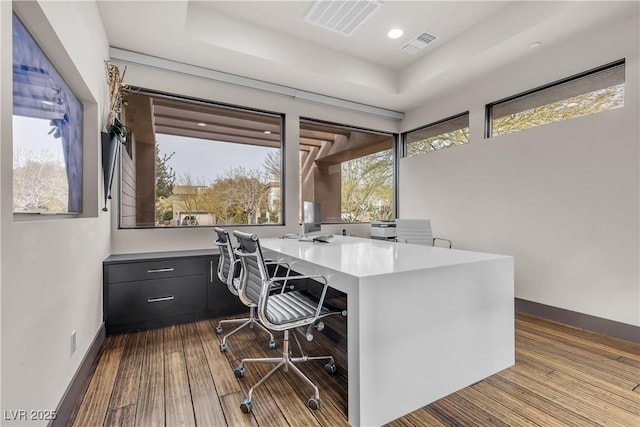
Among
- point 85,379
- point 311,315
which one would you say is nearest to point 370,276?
point 311,315

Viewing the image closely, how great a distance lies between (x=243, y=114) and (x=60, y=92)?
2.39 meters

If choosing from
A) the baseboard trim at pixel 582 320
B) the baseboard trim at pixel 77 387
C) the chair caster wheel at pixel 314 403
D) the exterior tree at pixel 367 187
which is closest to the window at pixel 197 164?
the exterior tree at pixel 367 187

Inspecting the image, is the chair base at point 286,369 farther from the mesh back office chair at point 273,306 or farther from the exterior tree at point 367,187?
the exterior tree at point 367,187

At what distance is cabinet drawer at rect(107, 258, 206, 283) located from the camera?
109 inches

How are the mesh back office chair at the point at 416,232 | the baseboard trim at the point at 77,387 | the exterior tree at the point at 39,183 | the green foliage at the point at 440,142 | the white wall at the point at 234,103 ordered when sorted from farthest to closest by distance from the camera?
the green foliage at the point at 440,142 < the mesh back office chair at the point at 416,232 < the white wall at the point at 234,103 < the baseboard trim at the point at 77,387 < the exterior tree at the point at 39,183

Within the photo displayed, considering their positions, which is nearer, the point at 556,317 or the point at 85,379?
the point at 85,379

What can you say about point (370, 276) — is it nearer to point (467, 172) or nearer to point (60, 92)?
point (60, 92)

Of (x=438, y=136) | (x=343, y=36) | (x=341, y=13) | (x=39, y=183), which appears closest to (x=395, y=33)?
(x=343, y=36)

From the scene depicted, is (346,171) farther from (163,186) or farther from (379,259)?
(379,259)

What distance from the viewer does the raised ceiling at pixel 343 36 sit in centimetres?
269

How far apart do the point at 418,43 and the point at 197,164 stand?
9.84 ft

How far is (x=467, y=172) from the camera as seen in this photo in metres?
4.06

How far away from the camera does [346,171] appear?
4988 millimetres

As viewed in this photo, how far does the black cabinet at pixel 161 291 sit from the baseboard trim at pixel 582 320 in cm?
316
